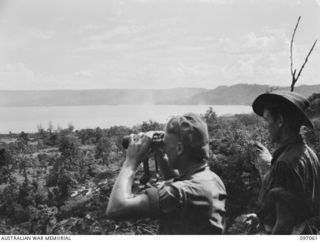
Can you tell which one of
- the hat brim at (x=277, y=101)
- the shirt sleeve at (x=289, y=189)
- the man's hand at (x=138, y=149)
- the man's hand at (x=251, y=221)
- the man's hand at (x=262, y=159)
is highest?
the hat brim at (x=277, y=101)

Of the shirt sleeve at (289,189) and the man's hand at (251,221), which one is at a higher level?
the shirt sleeve at (289,189)

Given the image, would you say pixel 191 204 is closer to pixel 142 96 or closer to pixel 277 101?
pixel 277 101

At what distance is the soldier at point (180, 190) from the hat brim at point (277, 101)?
572 millimetres

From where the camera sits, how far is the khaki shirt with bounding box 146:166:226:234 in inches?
90.0

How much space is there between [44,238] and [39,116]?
268cm

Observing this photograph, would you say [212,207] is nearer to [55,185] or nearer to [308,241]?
[308,241]

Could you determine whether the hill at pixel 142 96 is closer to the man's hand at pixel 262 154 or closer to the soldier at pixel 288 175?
the man's hand at pixel 262 154

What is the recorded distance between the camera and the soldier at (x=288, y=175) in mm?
2584

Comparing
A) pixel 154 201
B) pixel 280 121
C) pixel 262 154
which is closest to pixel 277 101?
pixel 280 121

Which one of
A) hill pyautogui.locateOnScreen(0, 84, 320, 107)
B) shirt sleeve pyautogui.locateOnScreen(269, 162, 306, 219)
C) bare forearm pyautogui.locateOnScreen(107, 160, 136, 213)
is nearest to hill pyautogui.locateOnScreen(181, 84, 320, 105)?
hill pyautogui.locateOnScreen(0, 84, 320, 107)

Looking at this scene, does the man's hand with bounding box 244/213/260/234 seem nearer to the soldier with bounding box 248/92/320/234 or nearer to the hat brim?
the soldier with bounding box 248/92/320/234

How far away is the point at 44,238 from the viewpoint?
4441mm

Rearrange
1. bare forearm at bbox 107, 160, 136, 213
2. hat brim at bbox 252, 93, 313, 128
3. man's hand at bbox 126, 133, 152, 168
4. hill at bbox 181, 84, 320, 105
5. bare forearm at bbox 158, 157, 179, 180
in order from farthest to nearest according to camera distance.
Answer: hill at bbox 181, 84, 320, 105, hat brim at bbox 252, 93, 313, 128, bare forearm at bbox 158, 157, 179, 180, man's hand at bbox 126, 133, 152, 168, bare forearm at bbox 107, 160, 136, 213

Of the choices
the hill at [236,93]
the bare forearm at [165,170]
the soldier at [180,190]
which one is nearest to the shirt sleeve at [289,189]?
the soldier at [180,190]
